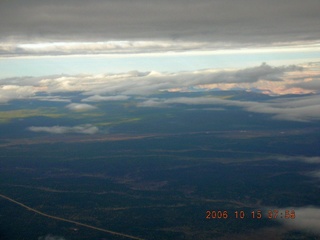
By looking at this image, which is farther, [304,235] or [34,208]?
[34,208]

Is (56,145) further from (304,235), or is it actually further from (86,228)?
(304,235)

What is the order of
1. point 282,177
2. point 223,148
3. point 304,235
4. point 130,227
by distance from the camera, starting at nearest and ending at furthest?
1. point 304,235
2. point 130,227
3. point 282,177
4. point 223,148

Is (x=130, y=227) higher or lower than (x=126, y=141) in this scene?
lower

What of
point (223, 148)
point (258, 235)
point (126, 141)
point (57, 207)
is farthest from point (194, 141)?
point (258, 235)

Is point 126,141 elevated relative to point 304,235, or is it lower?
elevated

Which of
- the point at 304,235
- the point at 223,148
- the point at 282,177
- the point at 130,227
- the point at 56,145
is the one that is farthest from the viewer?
the point at 56,145

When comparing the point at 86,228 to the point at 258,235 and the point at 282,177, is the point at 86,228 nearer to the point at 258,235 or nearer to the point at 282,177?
the point at 258,235

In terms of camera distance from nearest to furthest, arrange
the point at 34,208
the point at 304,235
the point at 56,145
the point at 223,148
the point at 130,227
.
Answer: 1. the point at 304,235
2. the point at 130,227
3. the point at 34,208
4. the point at 223,148
5. the point at 56,145

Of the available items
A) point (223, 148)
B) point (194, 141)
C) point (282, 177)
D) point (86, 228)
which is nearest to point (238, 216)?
point (86, 228)

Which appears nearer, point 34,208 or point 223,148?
point 34,208

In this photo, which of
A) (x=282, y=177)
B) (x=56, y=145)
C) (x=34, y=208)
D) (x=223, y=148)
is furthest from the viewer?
(x=56, y=145)
